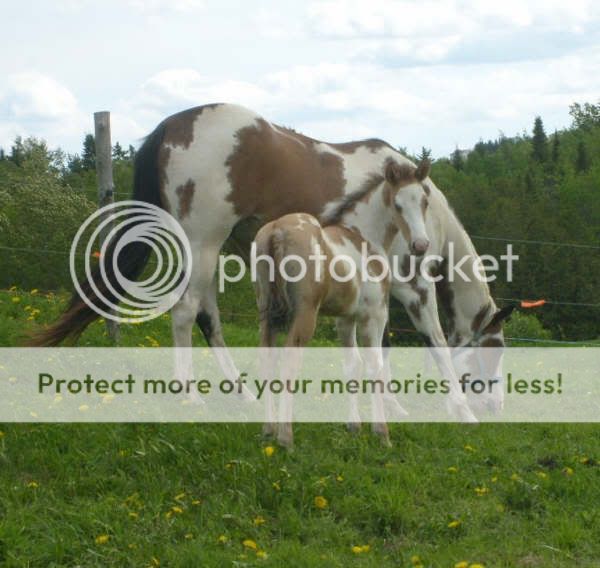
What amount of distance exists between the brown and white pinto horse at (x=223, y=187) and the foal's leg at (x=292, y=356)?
163cm

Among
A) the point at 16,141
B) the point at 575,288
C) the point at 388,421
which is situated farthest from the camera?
the point at 16,141

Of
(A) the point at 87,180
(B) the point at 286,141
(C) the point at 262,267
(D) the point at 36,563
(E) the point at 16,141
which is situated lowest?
(D) the point at 36,563

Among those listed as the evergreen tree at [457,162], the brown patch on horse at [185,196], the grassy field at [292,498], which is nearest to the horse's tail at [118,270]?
the brown patch on horse at [185,196]

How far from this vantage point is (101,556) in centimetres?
446

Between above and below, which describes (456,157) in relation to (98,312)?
above

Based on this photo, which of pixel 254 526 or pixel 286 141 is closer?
pixel 254 526

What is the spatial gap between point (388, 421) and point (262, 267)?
182cm

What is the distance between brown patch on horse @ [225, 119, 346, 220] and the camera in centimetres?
728

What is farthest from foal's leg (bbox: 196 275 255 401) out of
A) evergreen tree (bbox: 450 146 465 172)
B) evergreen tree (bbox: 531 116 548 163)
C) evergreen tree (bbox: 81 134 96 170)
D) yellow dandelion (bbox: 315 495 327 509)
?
evergreen tree (bbox: 450 146 465 172)

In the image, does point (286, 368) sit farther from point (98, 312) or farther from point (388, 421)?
point (98, 312)

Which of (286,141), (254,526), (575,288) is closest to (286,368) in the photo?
(254,526)

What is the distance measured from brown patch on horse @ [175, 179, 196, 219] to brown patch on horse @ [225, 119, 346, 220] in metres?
0.31

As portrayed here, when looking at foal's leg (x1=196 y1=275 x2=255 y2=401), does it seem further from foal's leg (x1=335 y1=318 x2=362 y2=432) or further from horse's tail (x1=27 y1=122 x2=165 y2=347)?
foal's leg (x1=335 y1=318 x2=362 y2=432)

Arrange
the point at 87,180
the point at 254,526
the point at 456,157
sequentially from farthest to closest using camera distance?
the point at 456,157, the point at 87,180, the point at 254,526
